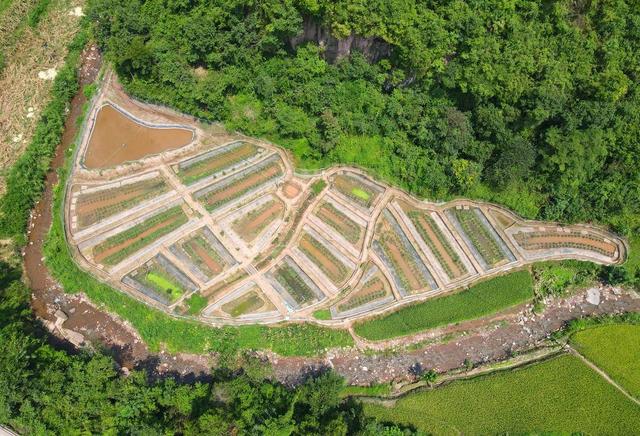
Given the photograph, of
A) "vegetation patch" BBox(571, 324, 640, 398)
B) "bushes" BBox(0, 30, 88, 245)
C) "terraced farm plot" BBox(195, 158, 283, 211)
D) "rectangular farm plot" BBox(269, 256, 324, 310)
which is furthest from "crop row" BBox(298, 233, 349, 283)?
"bushes" BBox(0, 30, 88, 245)

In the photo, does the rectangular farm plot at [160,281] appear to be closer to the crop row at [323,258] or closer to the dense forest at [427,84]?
the crop row at [323,258]

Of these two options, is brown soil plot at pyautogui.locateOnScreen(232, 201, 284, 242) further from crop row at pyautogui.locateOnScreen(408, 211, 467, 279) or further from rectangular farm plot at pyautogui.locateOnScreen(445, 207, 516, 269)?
rectangular farm plot at pyautogui.locateOnScreen(445, 207, 516, 269)

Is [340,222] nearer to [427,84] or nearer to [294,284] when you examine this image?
[294,284]

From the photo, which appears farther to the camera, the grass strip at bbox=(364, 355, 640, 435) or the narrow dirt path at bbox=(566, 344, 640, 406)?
the narrow dirt path at bbox=(566, 344, 640, 406)

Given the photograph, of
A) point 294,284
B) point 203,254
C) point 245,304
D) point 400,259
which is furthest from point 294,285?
point 400,259

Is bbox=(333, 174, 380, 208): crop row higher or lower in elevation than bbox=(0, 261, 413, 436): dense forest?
higher

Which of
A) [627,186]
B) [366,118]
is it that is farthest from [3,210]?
[627,186]

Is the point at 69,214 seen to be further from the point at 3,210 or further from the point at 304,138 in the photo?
the point at 304,138

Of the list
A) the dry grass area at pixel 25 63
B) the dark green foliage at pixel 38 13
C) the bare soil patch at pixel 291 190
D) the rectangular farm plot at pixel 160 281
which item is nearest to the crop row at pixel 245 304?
the rectangular farm plot at pixel 160 281
